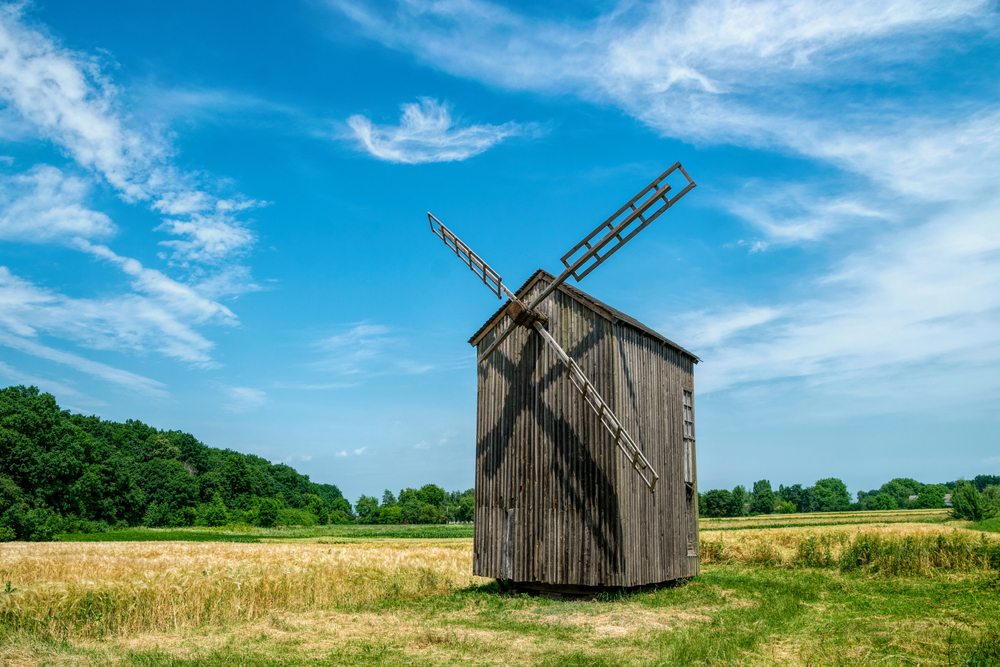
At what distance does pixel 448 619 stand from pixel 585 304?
28.9ft

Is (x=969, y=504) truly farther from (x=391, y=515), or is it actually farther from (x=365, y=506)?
(x=365, y=506)

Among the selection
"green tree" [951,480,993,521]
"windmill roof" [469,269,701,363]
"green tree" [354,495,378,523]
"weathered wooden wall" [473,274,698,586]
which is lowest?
"green tree" [354,495,378,523]

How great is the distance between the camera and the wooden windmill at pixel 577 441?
1593cm

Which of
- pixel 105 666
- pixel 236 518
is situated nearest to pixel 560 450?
pixel 105 666

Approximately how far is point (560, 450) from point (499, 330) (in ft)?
14.3

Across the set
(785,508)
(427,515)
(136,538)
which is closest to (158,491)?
(136,538)

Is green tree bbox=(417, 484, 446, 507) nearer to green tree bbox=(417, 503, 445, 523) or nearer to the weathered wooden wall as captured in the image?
green tree bbox=(417, 503, 445, 523)

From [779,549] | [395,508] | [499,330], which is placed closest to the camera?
[499,330]

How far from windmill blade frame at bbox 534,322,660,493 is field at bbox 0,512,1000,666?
3391mm

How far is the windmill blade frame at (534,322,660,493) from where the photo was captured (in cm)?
1545

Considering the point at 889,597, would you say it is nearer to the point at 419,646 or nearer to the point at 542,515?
the point at 542,515

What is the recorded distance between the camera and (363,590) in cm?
1717

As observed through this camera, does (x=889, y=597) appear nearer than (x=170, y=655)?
No

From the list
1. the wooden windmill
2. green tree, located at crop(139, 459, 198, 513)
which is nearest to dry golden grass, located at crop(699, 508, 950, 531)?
the wooden windmill
